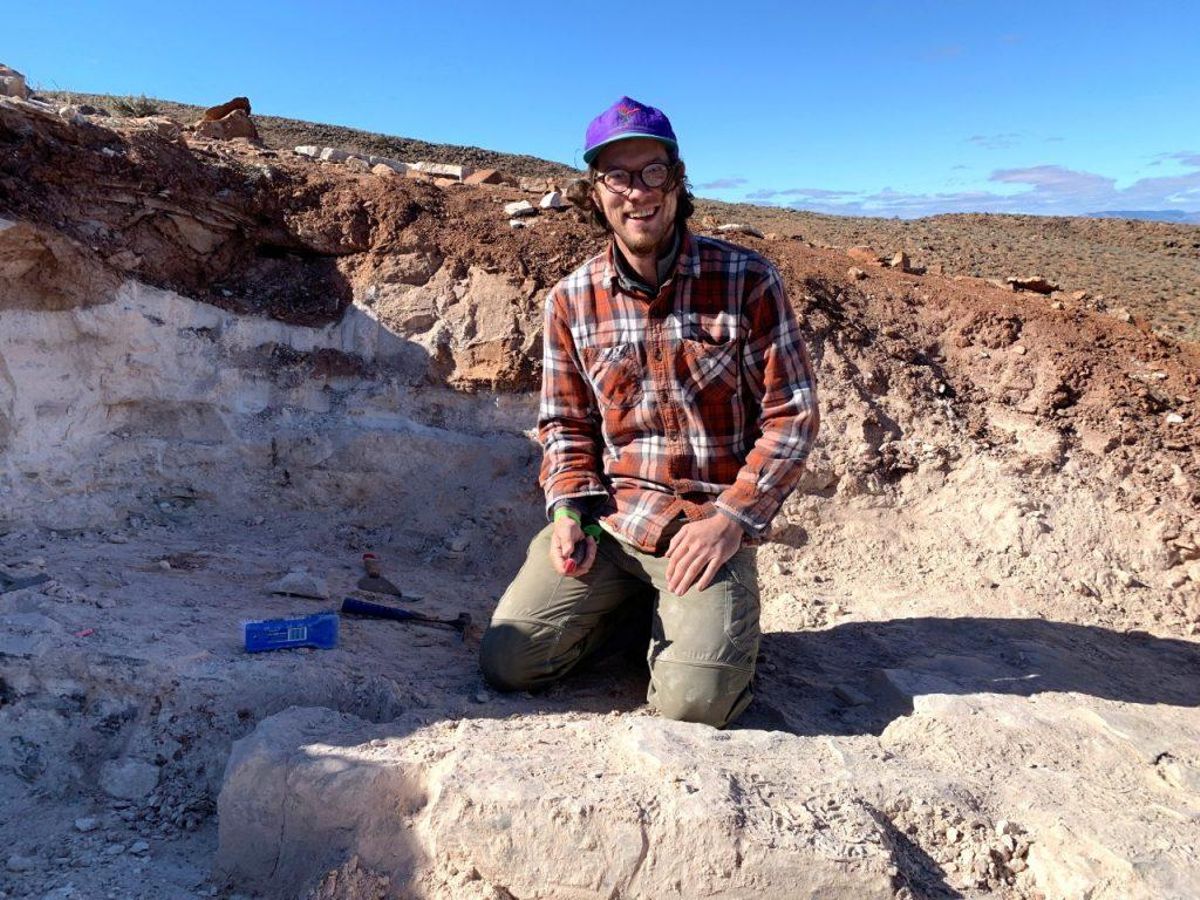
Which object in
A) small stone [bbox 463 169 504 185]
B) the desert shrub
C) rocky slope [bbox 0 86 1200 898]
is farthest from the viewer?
the desert shrub

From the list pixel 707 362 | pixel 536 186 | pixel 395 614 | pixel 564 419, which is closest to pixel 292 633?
pixel 395 614

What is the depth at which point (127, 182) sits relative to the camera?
471cm

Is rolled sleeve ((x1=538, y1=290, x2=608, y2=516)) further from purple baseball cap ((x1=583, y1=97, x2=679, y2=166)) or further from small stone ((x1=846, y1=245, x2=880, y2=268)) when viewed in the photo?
small stone ((x1=846, y1=245, x2=880, y2=268))

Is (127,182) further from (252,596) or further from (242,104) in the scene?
(242,104)

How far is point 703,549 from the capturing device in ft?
9.73

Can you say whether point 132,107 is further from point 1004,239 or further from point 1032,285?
point 1004,239

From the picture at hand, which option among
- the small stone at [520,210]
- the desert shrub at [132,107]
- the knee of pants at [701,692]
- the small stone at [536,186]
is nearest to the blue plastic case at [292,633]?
the knee of pants at [701,692]

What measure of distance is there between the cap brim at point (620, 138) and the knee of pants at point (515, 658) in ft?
5.17

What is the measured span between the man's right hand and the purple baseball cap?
4.08ft

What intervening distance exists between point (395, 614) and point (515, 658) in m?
0.72

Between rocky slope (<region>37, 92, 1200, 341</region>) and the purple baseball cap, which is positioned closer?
the purple baseball cap

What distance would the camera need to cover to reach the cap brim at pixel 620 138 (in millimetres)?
2865

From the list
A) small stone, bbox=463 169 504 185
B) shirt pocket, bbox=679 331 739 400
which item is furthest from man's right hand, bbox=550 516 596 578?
small stone, bbox=463 169 504 185

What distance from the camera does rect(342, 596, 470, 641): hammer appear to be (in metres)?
3.61
